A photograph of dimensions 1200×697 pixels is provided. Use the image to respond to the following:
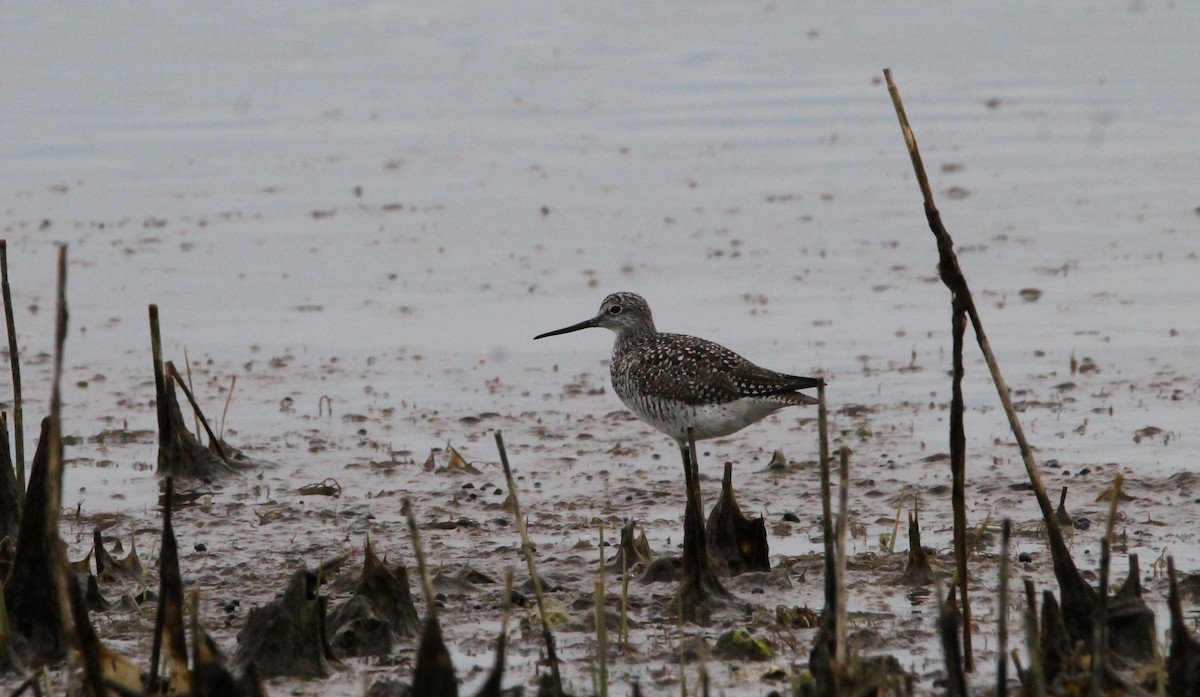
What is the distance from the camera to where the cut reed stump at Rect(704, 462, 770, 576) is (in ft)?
22.4

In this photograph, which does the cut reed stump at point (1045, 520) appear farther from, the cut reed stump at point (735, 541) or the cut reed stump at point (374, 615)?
the cut reed stump at point (374, 615)

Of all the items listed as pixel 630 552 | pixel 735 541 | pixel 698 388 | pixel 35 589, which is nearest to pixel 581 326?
pixel 698 388

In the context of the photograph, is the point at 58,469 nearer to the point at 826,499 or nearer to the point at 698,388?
the point at 826,499

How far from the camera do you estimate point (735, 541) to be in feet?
22.5

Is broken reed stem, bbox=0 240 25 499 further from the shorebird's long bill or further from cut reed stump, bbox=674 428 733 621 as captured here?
the shorebird's long bill

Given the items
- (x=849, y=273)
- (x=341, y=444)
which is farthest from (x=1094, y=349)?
(x=341, y=444)

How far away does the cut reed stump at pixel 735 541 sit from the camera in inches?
269

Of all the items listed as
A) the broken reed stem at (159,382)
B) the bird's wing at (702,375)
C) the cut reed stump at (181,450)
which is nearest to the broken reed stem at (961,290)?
the bird's wing at (702,375)

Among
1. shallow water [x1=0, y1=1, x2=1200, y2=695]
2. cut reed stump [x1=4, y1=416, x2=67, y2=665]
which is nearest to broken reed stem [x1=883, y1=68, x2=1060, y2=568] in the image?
shallow water [x1=0, y1=1, x2=1200, y2=695]

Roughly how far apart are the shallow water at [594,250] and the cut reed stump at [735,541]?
26cm

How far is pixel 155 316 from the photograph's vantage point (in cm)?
736

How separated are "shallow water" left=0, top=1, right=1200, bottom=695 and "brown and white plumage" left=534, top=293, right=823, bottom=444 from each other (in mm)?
315

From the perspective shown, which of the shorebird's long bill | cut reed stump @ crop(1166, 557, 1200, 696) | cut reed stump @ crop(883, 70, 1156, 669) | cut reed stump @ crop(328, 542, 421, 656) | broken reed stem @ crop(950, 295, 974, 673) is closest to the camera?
cut reed stump @ crop(1166, 557, 1200, 696)

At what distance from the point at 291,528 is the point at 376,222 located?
7.62 meters
